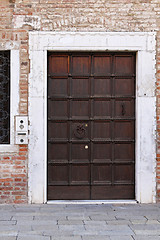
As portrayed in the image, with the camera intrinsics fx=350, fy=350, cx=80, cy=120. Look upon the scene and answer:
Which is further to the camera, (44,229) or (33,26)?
(33,26)

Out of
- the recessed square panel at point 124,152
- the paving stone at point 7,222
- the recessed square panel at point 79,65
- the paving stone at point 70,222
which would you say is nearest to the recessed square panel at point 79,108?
the recessed square panel at point 79,65

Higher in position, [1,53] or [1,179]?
[1,53]

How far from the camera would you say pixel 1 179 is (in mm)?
6574

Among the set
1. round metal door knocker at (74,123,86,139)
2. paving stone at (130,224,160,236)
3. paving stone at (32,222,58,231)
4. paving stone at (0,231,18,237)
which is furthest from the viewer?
round metal door knocker at (74,123,86,139)

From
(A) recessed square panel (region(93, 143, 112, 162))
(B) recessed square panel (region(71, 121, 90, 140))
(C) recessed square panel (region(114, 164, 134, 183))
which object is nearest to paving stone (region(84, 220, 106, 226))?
(C) recessed square panel (region(114, 164, 134, 183))

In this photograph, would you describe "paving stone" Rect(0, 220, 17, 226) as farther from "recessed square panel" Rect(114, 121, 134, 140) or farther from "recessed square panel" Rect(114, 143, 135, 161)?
"recessed square panel" Rect(114, 121, 134, 140)

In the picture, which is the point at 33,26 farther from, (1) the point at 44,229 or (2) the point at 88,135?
(1) the point at 44,229

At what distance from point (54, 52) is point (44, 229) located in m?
3.34

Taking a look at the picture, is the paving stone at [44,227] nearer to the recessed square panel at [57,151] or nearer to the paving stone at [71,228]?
the paving stone at [71,228]

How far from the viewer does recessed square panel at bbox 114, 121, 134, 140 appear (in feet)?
22.4

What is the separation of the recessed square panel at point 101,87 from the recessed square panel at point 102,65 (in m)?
0.14

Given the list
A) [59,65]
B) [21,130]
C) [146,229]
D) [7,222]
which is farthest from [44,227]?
[59,65]

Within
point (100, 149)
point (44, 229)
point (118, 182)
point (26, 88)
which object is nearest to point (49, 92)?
point (26, 88)

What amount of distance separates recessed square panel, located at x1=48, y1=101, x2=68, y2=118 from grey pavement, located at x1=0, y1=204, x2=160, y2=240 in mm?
1726
